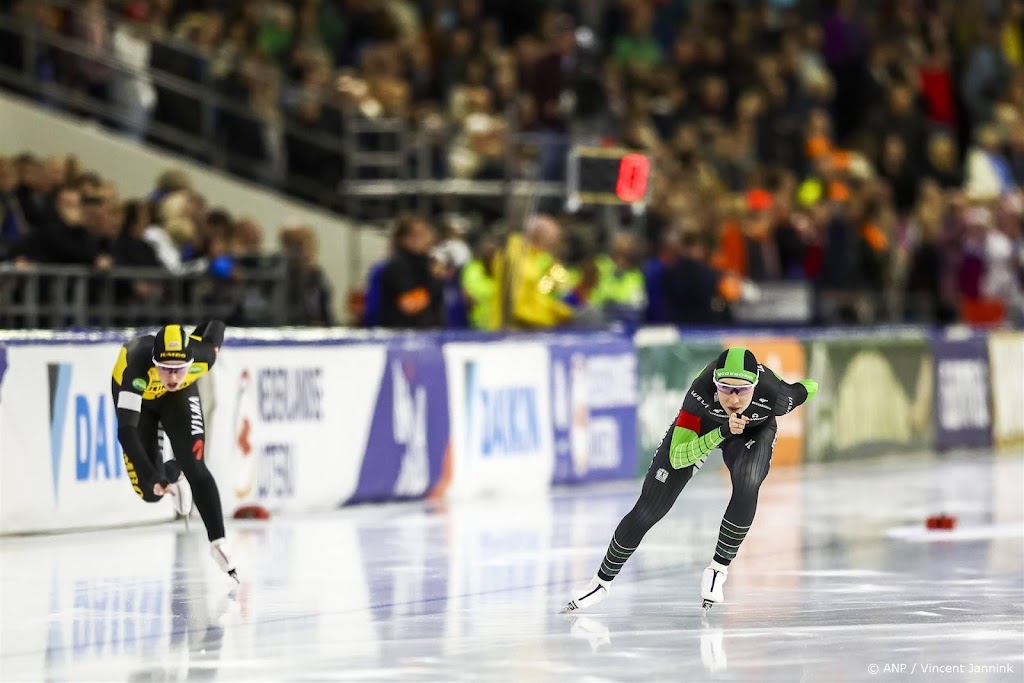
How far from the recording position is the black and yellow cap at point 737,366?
30.9 ft

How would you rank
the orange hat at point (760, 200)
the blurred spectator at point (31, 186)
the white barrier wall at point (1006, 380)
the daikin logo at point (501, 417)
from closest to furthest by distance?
the blurred spectator at point (31, 186) → the daikin logo at point (501, 417) → the orange hat at point (760, 200) → the white barrier wall at point (1006, 380)

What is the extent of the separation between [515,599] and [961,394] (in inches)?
508

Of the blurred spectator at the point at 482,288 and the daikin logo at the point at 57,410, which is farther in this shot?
the blurred spectator at the point at 482,288

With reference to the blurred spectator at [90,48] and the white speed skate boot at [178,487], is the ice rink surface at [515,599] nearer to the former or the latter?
the white speed skate boot at [178,487]

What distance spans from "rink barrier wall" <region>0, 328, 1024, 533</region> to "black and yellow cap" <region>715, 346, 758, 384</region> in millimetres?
5209

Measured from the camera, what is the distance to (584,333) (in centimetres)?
1730

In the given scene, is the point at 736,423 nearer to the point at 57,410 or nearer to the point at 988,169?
the point at 57,410

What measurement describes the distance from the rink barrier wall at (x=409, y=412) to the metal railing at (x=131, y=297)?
0.73m

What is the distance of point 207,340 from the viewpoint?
10.7 meters

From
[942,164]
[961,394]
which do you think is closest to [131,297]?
[961,394]

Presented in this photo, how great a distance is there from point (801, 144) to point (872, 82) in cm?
181

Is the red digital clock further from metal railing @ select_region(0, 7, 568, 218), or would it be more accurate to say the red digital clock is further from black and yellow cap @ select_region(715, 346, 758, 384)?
black and yellow cap @ select_region(715, 346, 758, 384)

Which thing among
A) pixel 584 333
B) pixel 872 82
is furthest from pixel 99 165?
pixel 872 82

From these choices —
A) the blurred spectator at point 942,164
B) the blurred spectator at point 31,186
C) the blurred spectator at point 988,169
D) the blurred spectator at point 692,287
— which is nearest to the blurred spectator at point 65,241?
the blurred spectator at point 31,186
